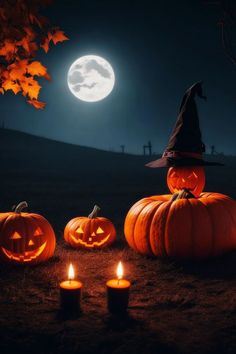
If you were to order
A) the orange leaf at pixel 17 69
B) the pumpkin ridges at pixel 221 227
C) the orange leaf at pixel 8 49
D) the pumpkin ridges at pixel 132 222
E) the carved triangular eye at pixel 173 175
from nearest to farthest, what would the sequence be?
the orange leaf at pixel 8 49 → the orange leaf at pixel 17 69 → the pumpkin ridges at pixel 221 227 → the pumpkin ridges at pixel 132 222 → the carved triangular eye at pixel 173 175

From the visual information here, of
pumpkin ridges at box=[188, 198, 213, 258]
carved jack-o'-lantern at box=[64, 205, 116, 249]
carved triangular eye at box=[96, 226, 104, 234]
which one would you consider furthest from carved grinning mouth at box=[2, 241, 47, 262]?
pumpkin ridges at box=[188, 198, 213, 258]

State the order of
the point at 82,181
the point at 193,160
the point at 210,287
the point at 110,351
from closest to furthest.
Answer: the point at 110,351
the point at 210,287
the point at 193,160
the point at 82,181

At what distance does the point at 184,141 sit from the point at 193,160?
337 millimetres

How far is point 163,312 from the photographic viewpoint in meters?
3.45

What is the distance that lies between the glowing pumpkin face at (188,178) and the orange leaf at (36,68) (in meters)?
2.77

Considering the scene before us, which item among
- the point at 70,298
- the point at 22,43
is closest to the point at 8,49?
the point at 22,43

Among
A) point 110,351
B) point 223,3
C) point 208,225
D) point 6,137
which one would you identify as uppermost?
point 6,137

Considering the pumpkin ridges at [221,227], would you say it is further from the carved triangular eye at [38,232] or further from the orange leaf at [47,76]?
the orange leaf at [47,76]

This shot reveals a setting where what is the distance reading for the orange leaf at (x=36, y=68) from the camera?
144 inches

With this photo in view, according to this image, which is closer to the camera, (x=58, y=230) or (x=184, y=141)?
(x=184, y=141)

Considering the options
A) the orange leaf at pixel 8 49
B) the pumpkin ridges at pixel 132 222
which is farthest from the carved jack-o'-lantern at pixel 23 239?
the orange leaf at pixel 8 49

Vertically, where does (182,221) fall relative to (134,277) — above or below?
above

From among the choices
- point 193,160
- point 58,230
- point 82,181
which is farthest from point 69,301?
point 82,181

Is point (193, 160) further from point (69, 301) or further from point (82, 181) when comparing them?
point (82, 181)
